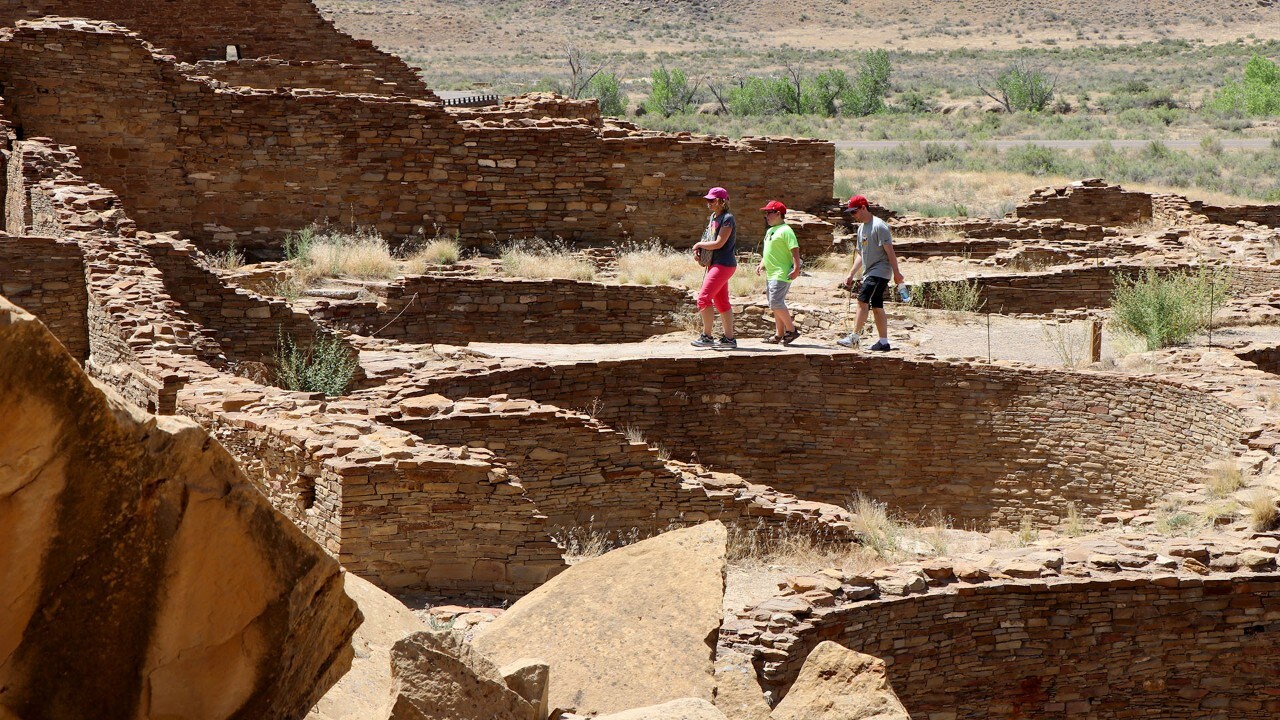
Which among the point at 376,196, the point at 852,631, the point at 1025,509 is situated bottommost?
the point at 1025,509

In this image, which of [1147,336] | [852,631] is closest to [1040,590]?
[852,631]

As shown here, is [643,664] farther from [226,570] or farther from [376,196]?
[376,196]

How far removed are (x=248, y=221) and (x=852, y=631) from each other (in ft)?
39.0

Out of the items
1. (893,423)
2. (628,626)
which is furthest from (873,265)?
(628,626)

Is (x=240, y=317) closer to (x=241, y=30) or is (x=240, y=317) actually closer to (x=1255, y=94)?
(x=241, y=30)

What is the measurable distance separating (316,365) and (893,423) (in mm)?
4938

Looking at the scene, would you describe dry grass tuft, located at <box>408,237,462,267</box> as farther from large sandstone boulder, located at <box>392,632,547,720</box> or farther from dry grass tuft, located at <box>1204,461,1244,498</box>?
large sandstone boulder, located at <box>392,632,547,720</box>

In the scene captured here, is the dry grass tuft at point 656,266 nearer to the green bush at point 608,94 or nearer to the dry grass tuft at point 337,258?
the dry grass tuft at point 337,258

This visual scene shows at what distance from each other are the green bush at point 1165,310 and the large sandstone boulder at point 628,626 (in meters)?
8.21

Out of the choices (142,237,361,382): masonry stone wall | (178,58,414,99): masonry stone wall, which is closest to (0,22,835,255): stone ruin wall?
(178,58,414,99): masonry stone wall

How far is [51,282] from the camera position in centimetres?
1198

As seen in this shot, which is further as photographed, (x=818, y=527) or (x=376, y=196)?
(x=376, y=196)

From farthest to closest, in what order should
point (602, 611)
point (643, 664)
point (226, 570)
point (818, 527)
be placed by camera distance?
point (818, 527) → point (602, 611) → point (643, 664) → point (226, 570)

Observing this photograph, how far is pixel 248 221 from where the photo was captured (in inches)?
679
